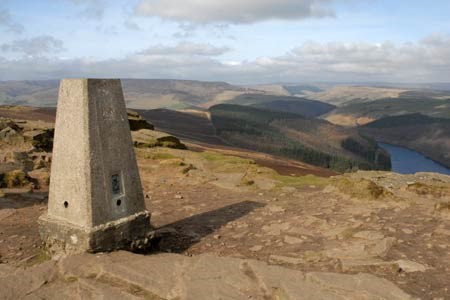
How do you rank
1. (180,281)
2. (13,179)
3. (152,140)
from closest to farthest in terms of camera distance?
(180,281) → (13,179) → (152,140)

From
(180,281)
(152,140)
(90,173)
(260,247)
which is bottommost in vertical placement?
(260,247)

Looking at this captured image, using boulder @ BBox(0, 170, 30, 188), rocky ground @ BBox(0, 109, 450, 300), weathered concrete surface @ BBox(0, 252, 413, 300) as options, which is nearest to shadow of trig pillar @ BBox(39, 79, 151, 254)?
rocky ground @ BBox(0, 109, 450, 300)

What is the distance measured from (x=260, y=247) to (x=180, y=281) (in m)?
4.54

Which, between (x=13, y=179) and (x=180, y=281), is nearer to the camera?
(x=180, y=281)

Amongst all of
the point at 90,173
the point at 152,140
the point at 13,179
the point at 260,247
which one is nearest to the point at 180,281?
the point at 90,173

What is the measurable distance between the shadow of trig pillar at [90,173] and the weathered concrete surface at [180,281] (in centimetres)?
105

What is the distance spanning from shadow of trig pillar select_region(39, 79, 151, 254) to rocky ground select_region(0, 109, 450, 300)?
842mm

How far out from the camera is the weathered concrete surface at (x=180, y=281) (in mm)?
9398

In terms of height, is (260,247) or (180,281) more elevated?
(180,281)

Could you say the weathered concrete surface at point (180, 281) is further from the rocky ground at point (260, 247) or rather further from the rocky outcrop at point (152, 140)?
the rocky outcrop at point (152, 140)

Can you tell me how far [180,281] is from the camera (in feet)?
32.7

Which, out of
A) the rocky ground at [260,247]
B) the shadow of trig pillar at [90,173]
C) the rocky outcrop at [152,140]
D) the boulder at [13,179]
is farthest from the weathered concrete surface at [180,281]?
the rocky outcrop at [152,140]

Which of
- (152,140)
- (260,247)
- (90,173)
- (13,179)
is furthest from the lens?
(152,140)

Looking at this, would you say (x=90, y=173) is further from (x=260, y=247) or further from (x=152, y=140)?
(x=152, y=140)
